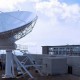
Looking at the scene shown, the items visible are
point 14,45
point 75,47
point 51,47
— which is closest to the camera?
point 14,45

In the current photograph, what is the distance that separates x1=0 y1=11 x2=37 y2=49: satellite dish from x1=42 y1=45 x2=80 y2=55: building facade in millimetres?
49061

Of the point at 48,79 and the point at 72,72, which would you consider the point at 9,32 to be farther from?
the point at 72,72

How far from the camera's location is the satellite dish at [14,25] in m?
36.8

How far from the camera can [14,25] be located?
37.7 meters

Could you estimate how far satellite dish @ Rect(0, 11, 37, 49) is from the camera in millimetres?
36800

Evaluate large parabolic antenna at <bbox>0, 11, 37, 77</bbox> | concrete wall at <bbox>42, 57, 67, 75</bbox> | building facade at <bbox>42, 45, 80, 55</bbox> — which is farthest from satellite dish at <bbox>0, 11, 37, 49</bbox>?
building facade at <bbox>42, 45, 80, 55</bbox>

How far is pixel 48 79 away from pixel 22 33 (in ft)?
28.9

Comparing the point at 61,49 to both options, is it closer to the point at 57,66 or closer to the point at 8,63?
the point at 57,66

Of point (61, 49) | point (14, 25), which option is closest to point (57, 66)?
point (14, 25)

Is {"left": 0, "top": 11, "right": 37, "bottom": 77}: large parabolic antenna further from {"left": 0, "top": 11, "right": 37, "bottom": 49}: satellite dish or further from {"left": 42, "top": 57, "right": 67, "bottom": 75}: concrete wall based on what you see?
{"left": 42, "top": 57, "right": 67, "bottom": 75}: concrete wall

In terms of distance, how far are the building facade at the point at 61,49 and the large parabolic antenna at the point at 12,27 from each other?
48.8m

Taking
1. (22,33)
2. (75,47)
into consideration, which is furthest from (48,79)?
(75,47)

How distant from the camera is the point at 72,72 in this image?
158 ft

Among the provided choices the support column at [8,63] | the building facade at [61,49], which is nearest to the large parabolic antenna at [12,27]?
the support column at [8,63]
